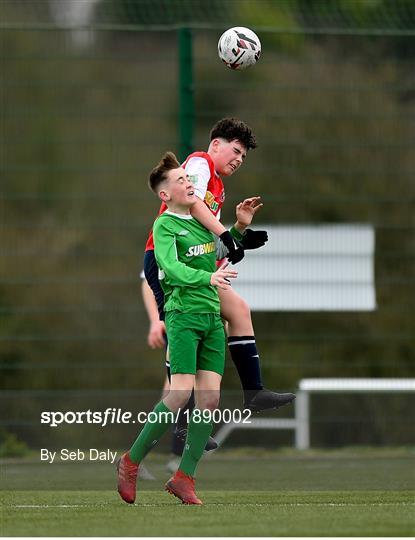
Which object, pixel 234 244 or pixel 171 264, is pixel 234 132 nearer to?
pixel 234 244

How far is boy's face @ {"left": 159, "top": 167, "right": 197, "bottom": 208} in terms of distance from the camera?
730cm

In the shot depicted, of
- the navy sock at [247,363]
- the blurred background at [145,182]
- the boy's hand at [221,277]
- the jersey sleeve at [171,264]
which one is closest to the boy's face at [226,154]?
the jersey sleeve at [171,264]

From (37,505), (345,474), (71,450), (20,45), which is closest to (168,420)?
(37,505)

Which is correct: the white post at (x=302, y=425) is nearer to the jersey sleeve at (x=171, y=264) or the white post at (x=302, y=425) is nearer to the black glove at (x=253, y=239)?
the black glove at (x=253, y=239)

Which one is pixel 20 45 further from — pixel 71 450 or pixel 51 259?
pixel 71 450

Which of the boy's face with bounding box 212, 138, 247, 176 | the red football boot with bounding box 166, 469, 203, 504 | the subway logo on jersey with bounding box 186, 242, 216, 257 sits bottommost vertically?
the red football boot with bounding box 166, 469, 203, 504

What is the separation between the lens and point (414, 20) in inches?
473

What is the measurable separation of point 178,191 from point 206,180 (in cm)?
37

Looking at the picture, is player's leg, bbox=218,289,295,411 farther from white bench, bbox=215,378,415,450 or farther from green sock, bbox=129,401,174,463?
white bench, bbox=215,378,415,450

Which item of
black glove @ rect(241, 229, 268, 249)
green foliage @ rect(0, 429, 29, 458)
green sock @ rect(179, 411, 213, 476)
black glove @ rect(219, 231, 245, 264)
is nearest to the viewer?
green sock @ rect(179, 411, 213, 476)

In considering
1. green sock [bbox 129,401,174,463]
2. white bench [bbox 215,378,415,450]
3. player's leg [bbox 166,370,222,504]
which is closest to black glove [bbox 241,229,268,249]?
player's leg [bbox 166,370,222,504]

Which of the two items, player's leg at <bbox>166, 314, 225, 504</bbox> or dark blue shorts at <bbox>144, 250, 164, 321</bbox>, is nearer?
player's leg at <bbox>166, 314, 225, 504</bbox>

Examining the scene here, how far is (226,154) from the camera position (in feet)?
25.9

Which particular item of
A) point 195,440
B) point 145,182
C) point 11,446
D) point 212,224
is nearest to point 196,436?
point 195,440
